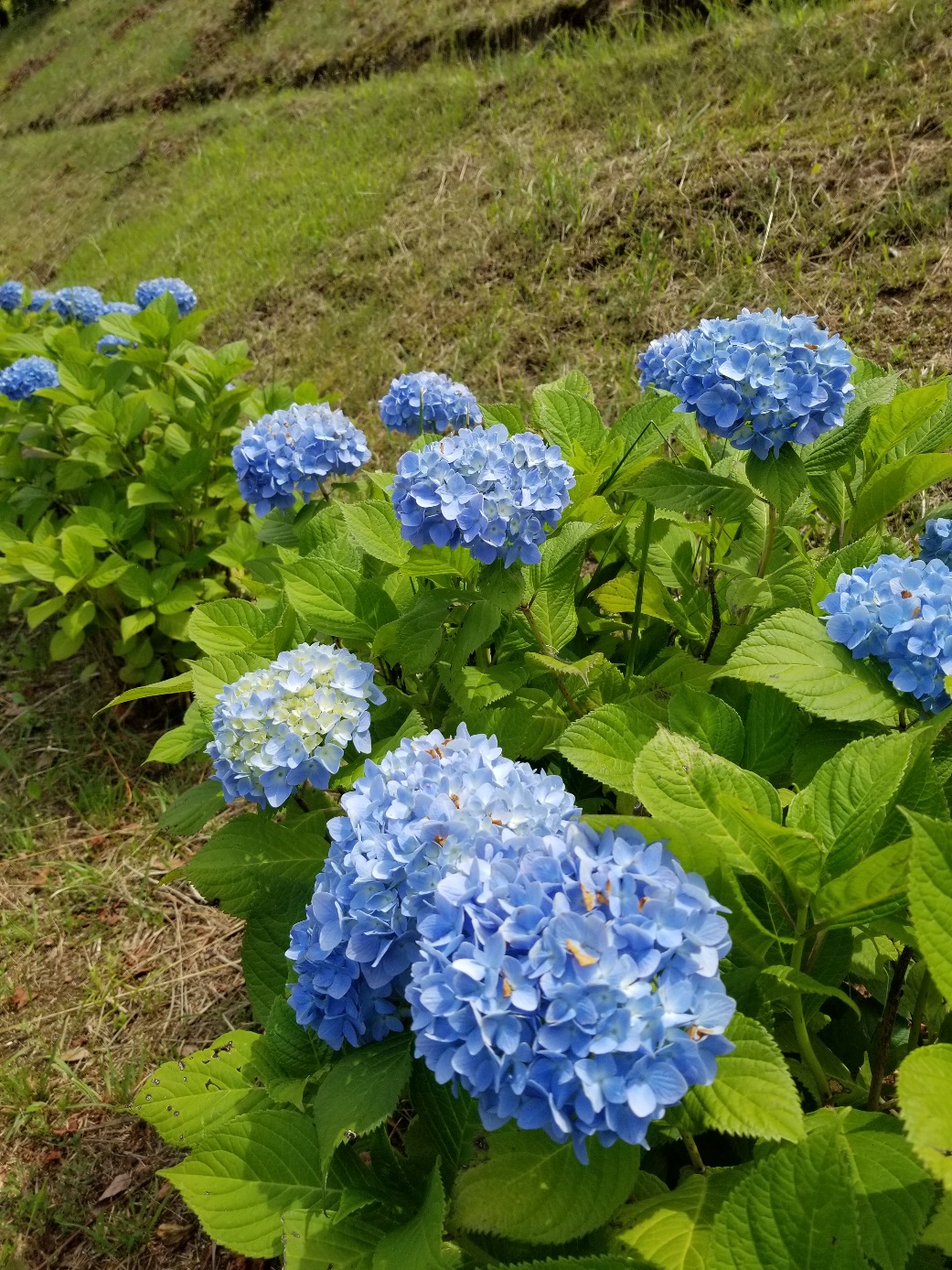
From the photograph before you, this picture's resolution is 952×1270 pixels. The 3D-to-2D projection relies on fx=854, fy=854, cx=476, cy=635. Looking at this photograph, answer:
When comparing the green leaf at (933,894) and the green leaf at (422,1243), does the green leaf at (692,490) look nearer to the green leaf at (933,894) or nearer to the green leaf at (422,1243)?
the green leaf at (933,894)

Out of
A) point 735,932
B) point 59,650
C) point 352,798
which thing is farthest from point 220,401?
point 735,932

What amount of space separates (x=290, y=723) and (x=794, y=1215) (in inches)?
37.2

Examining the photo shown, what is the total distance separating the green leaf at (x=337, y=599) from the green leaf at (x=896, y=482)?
95cm

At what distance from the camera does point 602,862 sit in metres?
0.83

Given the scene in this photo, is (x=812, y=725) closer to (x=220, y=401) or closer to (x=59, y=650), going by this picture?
(x=220, y=401)

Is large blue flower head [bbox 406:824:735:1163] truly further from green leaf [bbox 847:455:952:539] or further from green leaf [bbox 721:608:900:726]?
green leaf [bbox 847:455:952:539]

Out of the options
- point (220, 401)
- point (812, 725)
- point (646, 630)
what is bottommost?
Answer: point (646, 630)

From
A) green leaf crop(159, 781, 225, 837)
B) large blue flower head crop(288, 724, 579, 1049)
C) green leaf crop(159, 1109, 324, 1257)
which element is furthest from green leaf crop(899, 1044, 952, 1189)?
green leaf crop(159, 781, 225, 837)

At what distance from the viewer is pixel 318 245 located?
598 centimetres

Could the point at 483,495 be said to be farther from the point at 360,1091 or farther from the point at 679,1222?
the point at 679,1222

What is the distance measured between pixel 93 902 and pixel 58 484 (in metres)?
1.63

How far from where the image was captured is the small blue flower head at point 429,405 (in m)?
2.26

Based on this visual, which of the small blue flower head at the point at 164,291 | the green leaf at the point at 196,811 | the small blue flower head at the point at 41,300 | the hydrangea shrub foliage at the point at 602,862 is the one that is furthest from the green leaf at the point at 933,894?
the small blue flower head at the point at 41,300

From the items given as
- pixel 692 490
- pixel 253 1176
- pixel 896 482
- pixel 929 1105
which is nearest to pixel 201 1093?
pixel 253 1176
